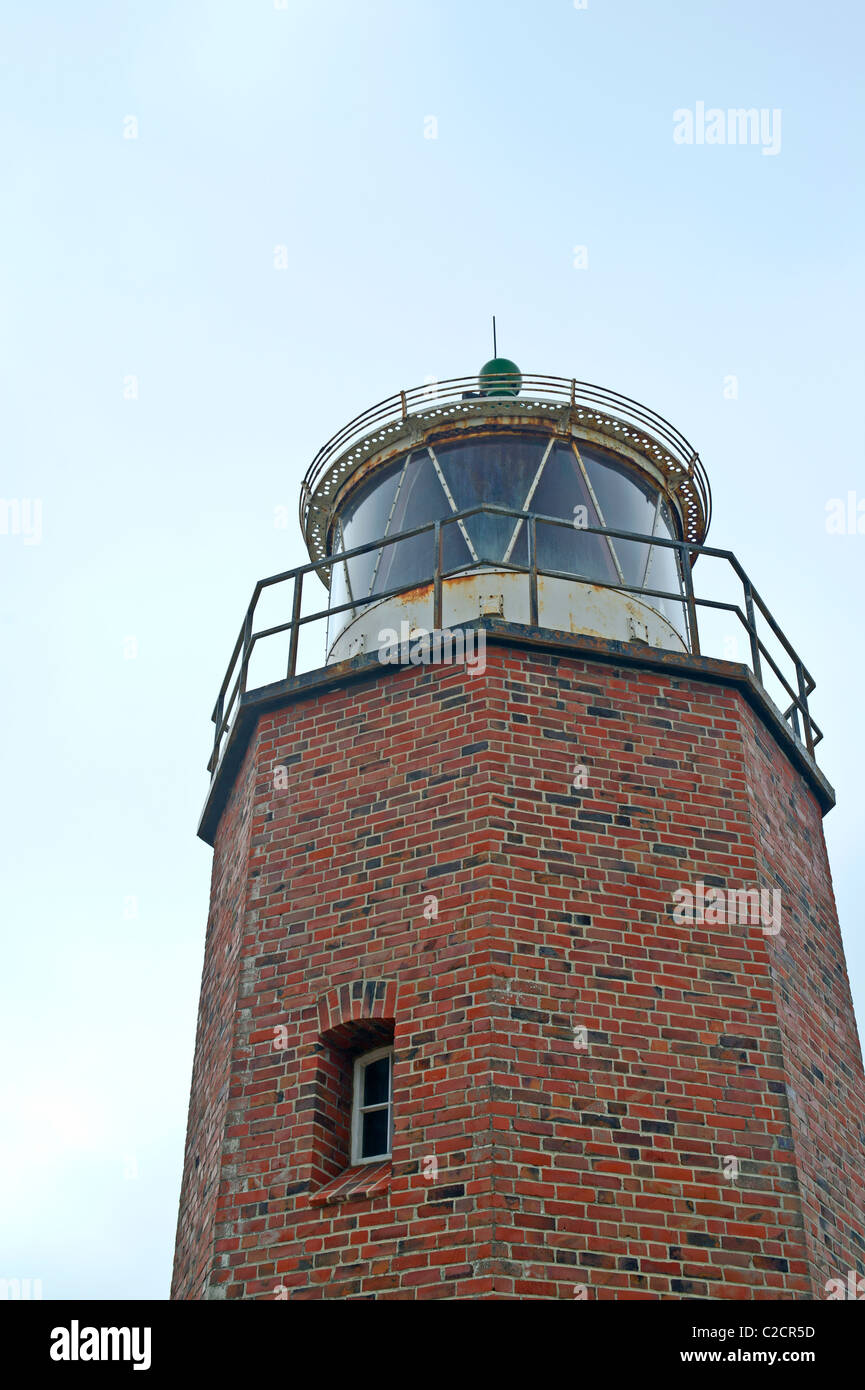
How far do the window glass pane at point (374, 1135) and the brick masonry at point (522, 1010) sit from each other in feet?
0.54

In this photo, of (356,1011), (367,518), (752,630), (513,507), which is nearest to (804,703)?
(752,630)

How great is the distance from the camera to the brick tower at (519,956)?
8.70 metres

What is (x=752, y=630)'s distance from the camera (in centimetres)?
1163

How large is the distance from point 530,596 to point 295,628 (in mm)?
1847

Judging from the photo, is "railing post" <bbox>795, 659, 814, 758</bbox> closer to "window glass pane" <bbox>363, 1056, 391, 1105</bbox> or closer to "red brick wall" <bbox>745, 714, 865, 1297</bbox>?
"red brick wall" <bbox>745, 714, 865, 1297</bbox>

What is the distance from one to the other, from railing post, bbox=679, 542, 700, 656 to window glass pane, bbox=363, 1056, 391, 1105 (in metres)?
3.54

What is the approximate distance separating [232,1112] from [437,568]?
12.7ft

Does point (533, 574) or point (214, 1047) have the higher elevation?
point (533, 574)

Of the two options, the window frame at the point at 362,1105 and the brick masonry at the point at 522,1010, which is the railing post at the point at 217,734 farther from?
the window frame at the point at 362,1105

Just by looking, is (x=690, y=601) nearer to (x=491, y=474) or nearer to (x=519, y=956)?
(x=491, y=474)

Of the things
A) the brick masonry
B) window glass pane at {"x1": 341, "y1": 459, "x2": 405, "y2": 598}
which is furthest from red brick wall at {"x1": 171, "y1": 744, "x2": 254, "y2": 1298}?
window glass pane at {"x1": 341, "y1": 459, "x2": 405, "y2": 598}

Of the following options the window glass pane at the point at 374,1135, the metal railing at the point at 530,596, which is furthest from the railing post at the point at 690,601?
the window glass pane at the point at 374,1135

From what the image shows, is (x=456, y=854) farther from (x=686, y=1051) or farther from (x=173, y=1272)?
(x=173, y=1272)
